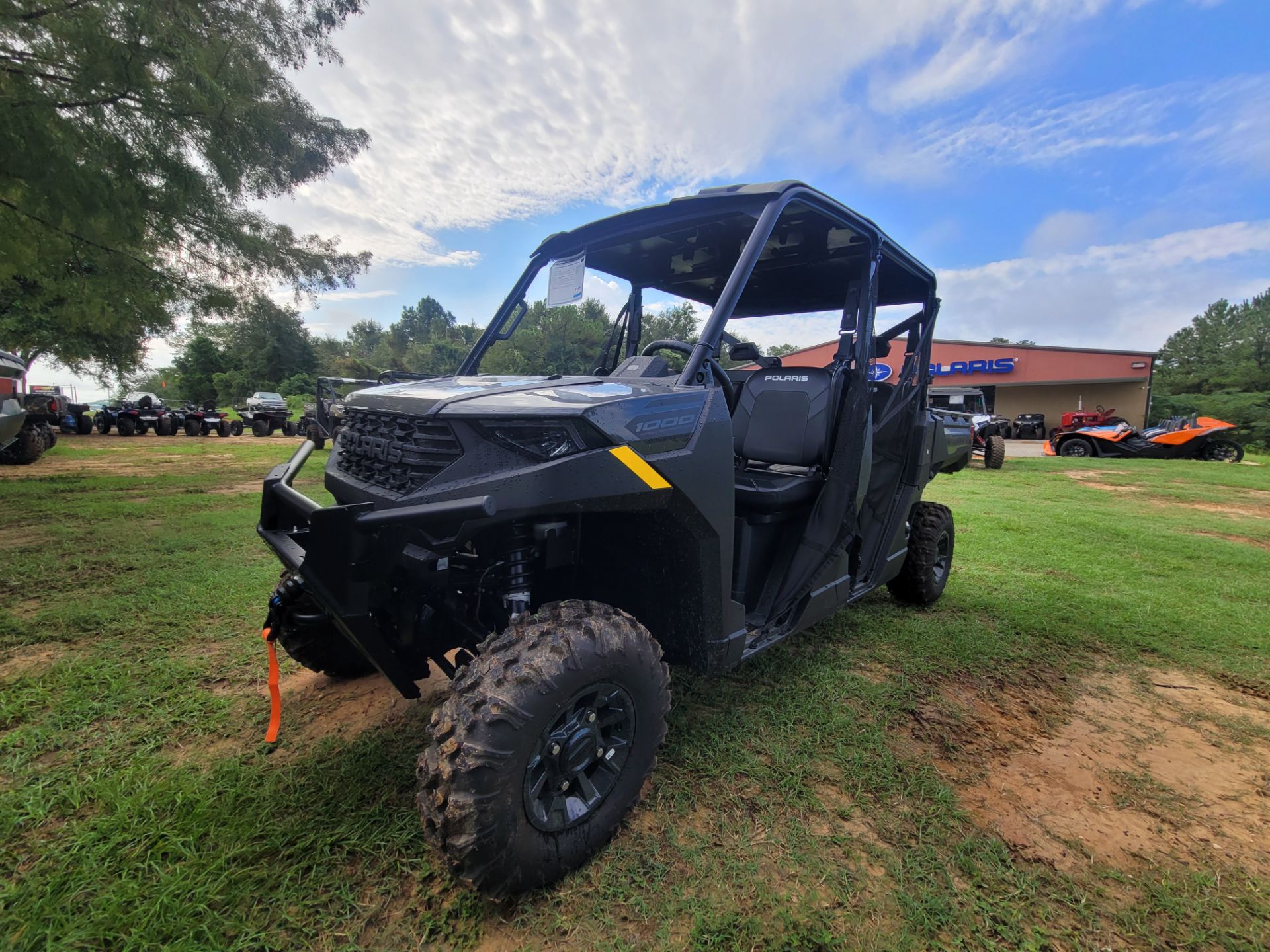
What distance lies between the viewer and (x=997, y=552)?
6105mm

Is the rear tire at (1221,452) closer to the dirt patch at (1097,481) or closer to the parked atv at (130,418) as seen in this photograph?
the dirt patch at (1097,481)

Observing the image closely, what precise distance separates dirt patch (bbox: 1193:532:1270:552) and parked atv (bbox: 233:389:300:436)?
24.7 metres

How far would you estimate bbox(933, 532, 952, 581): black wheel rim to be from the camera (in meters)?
4.34

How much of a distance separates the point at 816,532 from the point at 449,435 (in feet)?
6.31

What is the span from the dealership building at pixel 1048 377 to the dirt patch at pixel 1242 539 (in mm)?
23174

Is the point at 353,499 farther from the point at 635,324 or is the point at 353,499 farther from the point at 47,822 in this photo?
the point at 635,324

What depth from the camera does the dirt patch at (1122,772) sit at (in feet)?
6.73

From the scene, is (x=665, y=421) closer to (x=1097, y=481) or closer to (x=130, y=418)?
(x=1097, y=481)

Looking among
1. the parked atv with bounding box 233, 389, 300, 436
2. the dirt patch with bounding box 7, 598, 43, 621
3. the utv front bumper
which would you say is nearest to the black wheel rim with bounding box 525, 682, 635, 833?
the utv front bumper

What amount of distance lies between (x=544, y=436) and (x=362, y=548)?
0.59m

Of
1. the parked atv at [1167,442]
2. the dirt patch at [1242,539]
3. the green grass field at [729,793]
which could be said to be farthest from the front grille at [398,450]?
the parked atv at [1167,442]

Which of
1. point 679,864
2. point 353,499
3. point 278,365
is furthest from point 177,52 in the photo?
point 278,365

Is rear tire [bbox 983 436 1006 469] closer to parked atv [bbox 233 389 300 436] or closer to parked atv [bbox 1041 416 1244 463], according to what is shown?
parked atv [bbox 1041 416 1244 463]

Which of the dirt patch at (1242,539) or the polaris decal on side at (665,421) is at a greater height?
the polaris decal on side at (665,421)
